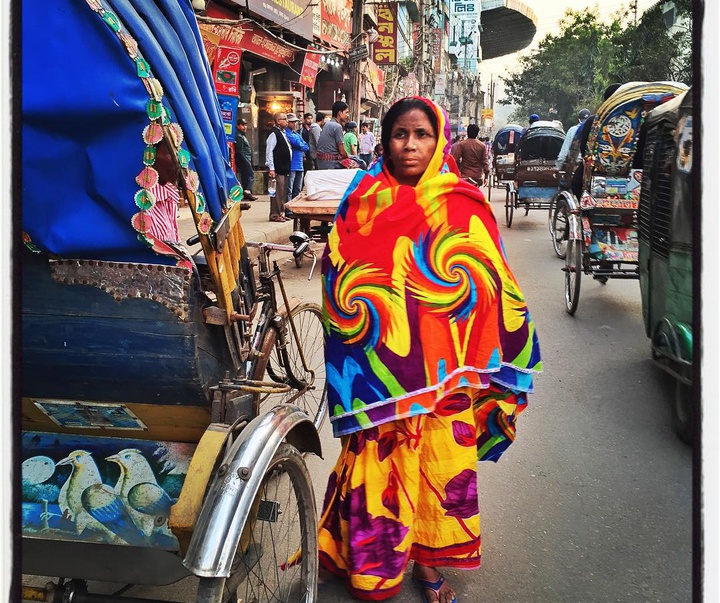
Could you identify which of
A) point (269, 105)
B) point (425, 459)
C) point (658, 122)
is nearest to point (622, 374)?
point (658, 122)

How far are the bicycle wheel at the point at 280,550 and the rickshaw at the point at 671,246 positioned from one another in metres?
2.05

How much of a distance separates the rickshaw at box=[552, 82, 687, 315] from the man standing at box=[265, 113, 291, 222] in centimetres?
603

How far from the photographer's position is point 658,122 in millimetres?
3992

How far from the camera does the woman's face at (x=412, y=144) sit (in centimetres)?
224

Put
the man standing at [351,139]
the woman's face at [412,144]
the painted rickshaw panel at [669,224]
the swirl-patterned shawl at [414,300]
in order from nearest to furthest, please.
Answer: the swirl-patterned shawl at [414,300]
the woman's face at [412,144]
the painted rickshaw panel at [669,224]
the man standing at [351,139]

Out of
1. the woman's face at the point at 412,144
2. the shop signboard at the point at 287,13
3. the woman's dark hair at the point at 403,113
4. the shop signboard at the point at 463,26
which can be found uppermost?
the shop signboard at the point at 463,26

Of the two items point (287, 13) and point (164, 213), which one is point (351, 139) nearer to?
point (287, 13)

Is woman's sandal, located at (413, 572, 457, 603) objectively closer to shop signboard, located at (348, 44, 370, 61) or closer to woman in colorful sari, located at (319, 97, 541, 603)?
woman in colorful sari, located at (319, 97, 541, 603)

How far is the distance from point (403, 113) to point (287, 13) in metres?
13.6

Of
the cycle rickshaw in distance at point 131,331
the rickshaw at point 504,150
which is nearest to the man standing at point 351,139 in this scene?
the rickshaw at point 504,150

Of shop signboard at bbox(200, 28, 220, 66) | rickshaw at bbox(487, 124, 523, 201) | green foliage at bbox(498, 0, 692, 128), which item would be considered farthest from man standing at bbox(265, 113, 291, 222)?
green foliage at bbox(498, 0, 692, 128)

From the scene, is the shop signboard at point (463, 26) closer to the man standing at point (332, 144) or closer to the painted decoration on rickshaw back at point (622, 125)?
the man standing at point (332, 144)

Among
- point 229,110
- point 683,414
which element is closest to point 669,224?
point 683,414

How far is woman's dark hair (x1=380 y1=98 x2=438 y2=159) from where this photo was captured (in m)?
2.29
